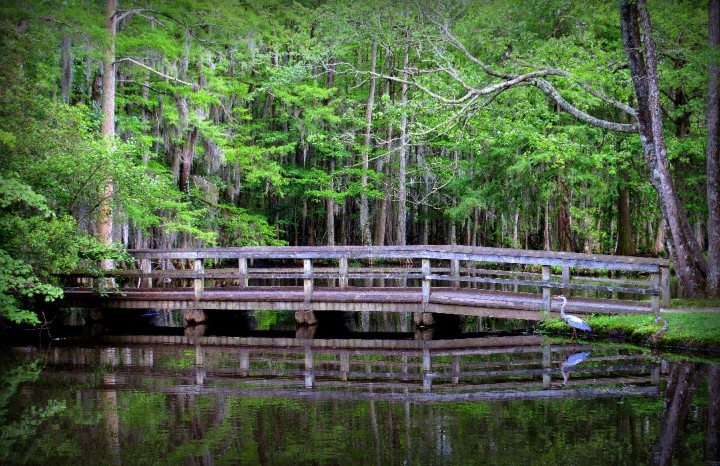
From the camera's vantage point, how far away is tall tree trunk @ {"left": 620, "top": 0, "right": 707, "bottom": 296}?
13.9 metres

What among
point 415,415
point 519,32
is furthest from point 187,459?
point 519,32

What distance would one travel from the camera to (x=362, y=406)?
820cm

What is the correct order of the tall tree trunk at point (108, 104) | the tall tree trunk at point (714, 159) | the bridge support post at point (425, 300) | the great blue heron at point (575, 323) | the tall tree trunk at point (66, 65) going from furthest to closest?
the tall tree trunk at point (66, 65) → the tall tree trunk at point (108, 104) → the bridge support post at point (425, 300) → the tall tree trunk at point (714, 159) → the great blue heron at point (575, 323)

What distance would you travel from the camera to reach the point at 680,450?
6.21 m

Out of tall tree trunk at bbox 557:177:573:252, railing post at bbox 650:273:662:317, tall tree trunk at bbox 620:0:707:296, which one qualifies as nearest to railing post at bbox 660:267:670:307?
railing post at bbox 650:273:662:317

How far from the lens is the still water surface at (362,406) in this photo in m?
6.33

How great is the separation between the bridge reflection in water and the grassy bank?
2.38ft

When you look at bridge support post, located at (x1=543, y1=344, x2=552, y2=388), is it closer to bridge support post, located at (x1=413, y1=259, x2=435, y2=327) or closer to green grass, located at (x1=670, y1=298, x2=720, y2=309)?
green grass, located at (x1=670, y1=298, x2=720, y2=309)

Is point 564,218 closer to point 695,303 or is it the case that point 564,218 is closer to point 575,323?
point 695,303

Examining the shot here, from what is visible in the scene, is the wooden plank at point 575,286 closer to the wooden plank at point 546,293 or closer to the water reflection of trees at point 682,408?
the wooden plank at point 546,293

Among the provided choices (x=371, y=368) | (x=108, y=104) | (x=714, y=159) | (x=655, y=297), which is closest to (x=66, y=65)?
(x=108, y=104)

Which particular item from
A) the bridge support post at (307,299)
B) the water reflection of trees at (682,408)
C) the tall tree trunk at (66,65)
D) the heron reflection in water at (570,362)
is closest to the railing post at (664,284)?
the heron reflection in water at (570,362)

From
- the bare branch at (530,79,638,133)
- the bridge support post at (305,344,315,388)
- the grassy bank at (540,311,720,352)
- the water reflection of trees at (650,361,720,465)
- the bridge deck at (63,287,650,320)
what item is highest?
the bare branch at (530,79,638,133)

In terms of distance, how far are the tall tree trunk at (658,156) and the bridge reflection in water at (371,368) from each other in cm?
306
